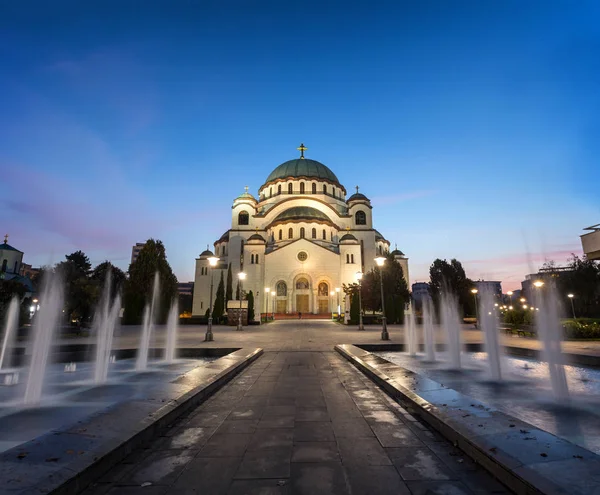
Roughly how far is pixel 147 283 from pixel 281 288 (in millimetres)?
16010

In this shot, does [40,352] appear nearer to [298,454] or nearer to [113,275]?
[298,454]

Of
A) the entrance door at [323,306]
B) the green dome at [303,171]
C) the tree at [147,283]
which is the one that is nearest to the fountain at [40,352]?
the tree at [147,283]

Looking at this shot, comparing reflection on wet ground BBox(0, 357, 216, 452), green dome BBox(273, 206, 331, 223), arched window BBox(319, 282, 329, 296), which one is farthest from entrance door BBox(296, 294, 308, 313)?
reflection on wet ground BBox(0, 357, 216, 452)

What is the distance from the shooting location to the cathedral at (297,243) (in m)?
42.0

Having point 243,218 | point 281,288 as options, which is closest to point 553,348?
point 281,288

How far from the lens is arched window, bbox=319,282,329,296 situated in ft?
139

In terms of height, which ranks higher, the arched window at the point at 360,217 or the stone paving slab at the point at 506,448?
the arched window at the point at 360,217

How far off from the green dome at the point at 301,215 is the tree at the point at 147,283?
52.8 ft

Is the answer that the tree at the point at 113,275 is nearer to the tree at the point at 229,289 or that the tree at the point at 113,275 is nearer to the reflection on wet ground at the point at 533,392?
the tree at the point at 229,289

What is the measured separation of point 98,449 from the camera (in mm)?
2807

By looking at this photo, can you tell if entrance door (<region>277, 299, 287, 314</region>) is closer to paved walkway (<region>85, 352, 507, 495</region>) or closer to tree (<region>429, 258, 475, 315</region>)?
tree (<region>429, 258, 475, 315</region>)

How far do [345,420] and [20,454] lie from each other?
321cm

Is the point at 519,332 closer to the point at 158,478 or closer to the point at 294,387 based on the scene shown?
the point at 294,387

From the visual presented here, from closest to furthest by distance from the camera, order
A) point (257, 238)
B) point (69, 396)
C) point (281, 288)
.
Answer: point (69, 396) < point (281, 288) < point (257, 238)
